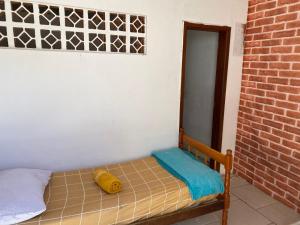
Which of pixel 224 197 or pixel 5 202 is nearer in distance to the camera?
pixel 5 202

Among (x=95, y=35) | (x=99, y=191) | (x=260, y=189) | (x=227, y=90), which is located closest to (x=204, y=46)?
(x=227, y=90)

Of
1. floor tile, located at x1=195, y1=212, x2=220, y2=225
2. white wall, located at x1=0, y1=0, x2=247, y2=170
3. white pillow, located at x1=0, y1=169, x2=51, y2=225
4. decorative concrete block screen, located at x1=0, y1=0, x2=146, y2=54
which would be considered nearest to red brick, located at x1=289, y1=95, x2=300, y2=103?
white wall, located at x1=0, y1=0, x2=247, y2=170

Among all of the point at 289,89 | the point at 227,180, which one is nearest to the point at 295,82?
the point at 289,89

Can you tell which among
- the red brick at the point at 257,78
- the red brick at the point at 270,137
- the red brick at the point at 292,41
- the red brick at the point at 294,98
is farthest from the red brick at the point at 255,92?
the red brick at the point at 292,41

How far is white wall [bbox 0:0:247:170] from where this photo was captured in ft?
6.79

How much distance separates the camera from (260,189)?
2.93 metres

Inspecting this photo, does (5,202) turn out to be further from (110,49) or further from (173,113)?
(173,113)

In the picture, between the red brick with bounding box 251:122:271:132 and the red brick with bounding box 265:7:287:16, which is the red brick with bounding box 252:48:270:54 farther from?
the red brick with bounding box 251:122:271:132

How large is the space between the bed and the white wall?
28 centimetres

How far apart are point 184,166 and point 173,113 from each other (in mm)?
Result: 715

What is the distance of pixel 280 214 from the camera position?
8.14ft

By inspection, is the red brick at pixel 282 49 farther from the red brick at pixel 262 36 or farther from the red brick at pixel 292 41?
the red brick at pixel 262 36

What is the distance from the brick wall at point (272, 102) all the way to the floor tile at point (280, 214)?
0.25 feet

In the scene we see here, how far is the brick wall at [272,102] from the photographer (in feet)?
8.02
